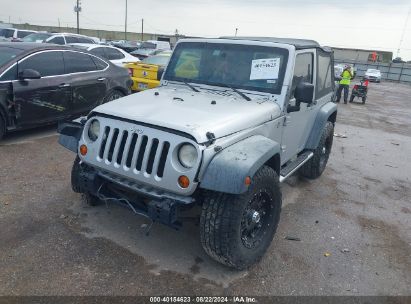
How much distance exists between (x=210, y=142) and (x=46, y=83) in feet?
14.7

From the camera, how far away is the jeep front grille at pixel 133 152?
9.89 feet

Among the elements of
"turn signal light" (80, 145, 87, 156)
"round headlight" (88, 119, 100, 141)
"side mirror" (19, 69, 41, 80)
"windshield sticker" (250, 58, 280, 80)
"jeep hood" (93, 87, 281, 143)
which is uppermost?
"windshield sticker" (250, 58, 280, 80)

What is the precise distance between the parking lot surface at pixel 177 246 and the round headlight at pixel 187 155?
1.06 meters

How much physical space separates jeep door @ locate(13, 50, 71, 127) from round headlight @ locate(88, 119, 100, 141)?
124 inches

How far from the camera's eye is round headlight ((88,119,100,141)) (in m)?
3.47

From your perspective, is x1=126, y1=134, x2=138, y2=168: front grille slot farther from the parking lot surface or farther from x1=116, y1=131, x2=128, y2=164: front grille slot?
the parking lot surface

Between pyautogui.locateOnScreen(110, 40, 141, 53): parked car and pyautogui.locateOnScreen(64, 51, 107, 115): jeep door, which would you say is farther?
pyautogui.locateOnScreen(110, 40, 141, 53): parked car

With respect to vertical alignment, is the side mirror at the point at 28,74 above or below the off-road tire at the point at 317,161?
above

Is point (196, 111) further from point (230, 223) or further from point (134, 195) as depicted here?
point (230, 223)

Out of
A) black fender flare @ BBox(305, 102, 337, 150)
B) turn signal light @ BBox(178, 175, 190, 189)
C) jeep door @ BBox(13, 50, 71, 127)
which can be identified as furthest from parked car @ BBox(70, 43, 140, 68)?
turn signal light @ BBox(178, 175, 190, 189)

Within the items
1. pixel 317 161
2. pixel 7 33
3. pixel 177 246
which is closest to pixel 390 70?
pixel 7 33

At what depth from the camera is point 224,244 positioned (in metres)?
3.04

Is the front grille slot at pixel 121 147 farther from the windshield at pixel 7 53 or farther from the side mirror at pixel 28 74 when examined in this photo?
the windshield at pixel 7 53

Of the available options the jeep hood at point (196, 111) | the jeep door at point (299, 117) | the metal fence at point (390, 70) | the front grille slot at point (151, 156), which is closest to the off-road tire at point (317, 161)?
the jeep door at point (299, 117)
